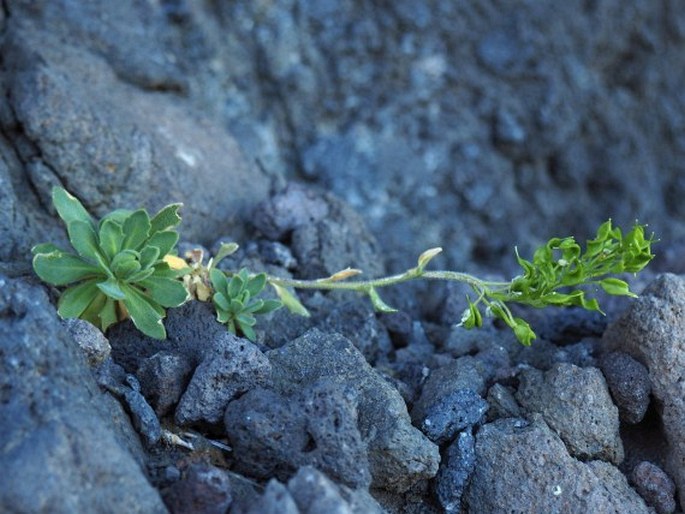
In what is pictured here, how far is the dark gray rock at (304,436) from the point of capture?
236 cm

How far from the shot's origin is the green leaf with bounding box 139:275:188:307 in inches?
106

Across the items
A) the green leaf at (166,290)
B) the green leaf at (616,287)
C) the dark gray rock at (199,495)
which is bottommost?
the dark gray rock at (199,495)

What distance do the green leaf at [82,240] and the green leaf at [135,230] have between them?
3.4 inches

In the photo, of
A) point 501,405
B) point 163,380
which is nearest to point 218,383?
point 163,380

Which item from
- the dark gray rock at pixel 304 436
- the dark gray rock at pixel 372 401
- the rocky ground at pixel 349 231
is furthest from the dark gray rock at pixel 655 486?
the dark gray rock at pixel 304 436

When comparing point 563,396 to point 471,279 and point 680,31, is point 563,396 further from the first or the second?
point 680,31

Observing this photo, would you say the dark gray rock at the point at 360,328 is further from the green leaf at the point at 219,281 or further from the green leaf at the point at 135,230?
the green leaf at the point at 135,230

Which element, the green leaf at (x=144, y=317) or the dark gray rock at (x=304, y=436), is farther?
the green leaf at (x=144, y=317)

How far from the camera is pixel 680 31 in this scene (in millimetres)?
4949

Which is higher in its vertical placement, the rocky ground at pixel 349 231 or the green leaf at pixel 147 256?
the green leaf at pixel 147 256

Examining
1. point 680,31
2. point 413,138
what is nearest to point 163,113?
point 413,138

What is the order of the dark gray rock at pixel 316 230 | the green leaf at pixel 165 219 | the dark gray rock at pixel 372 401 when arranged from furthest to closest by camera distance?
1. the dark gray rock at pixel 316 230
2. the green leaf at pixel 165 219
3. the dark gray rock at pixel 372 401

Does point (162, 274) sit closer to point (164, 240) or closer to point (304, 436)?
point (164, 240)

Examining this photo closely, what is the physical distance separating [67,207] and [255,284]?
1.93ft
